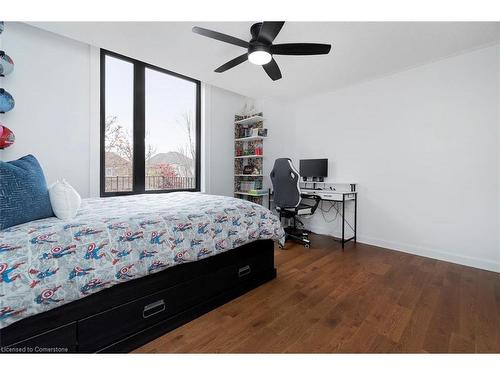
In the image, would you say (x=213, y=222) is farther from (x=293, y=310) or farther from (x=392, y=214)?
(x=392, y=214)

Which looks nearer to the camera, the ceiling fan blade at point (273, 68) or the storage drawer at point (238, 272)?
the storage drawer at point (238, 272)

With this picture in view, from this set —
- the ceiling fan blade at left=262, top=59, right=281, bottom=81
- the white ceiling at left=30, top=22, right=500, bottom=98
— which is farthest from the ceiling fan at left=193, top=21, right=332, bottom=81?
the white ceiling at left=30, top=22, right=500, bottom=98

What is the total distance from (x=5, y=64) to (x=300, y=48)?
2.70 metres

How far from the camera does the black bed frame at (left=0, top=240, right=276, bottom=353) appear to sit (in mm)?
1041

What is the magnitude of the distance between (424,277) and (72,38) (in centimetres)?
450

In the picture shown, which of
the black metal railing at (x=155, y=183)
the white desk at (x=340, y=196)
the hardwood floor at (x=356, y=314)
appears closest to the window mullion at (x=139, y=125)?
the black metal railing at (x=155, y=183)

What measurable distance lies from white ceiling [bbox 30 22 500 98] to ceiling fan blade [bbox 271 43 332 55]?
0.24 metres

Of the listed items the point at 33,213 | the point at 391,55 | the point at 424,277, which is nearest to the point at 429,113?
the point at 391,55

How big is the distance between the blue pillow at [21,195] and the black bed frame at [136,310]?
49 centimetres

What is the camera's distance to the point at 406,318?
1.64m

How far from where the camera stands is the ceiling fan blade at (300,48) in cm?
206

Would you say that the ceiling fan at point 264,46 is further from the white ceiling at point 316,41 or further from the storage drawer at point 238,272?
the storage drawer at point 238,272

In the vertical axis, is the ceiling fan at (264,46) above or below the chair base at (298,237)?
above

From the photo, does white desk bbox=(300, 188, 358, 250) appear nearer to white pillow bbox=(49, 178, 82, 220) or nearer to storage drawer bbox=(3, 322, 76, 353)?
white pillow bbox=(49, 178, 82, 220)
